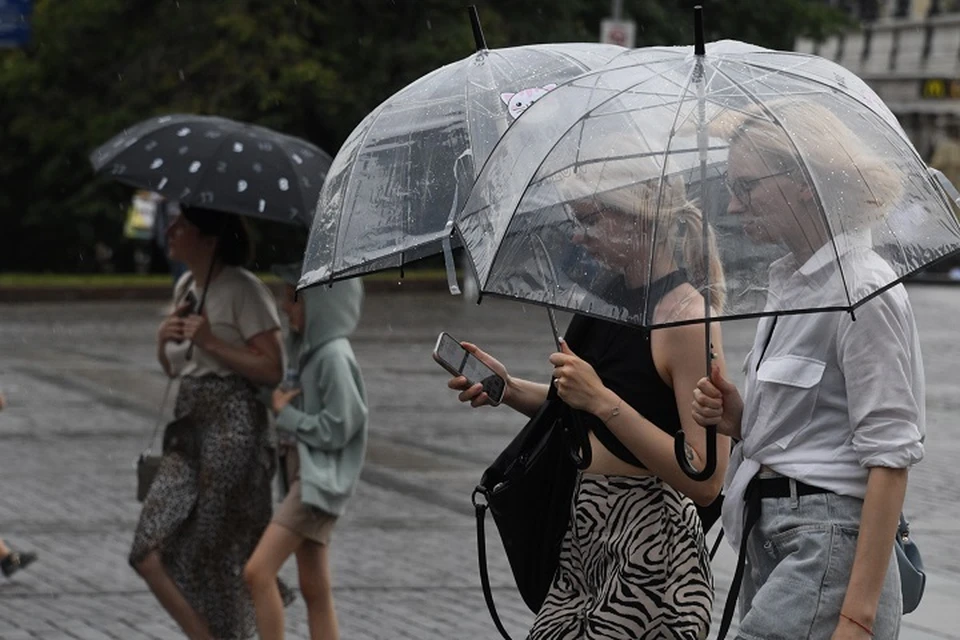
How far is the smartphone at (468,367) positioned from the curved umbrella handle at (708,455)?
637 millimetres

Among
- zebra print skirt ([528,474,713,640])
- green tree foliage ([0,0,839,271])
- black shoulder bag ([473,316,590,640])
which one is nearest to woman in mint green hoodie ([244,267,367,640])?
black shoulder bag ([473,316,590,640])

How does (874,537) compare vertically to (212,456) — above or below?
above

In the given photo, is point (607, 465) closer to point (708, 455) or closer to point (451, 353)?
point (708, 455)

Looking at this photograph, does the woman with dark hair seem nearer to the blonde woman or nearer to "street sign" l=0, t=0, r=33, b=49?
the blonde woman

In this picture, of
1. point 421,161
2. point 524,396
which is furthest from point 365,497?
point 421,161

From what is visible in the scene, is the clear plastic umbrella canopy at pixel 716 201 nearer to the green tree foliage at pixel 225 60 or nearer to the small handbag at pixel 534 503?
the small handbag at pixel 534 503

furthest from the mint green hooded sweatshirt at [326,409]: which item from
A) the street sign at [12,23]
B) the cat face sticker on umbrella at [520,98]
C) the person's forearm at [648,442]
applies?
the street sign at [12,23]

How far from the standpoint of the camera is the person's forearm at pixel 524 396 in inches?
174

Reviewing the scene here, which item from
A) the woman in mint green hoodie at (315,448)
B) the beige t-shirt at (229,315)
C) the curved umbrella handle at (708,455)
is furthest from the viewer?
the beige t-shirt at (229,315)

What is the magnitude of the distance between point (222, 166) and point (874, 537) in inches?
143

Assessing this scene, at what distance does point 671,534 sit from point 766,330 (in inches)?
19.6

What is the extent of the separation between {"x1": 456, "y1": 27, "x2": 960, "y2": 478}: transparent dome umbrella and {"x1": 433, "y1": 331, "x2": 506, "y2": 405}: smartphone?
601 mm

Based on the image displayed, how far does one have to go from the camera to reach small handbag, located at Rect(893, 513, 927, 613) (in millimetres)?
3826

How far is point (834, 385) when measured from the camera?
12.0ft
